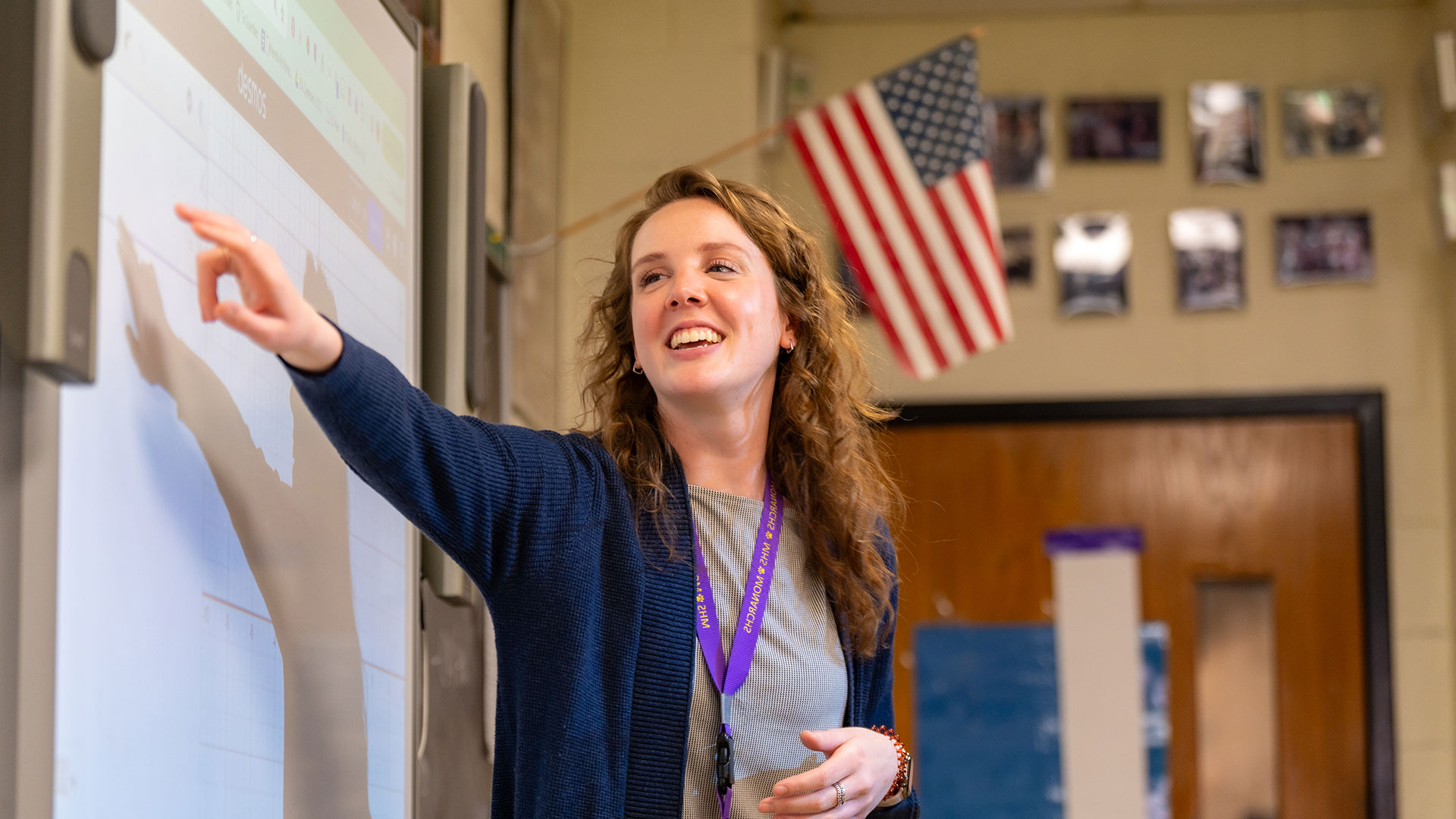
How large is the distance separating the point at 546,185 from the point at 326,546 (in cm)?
230

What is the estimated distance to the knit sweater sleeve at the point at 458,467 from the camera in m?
0.89

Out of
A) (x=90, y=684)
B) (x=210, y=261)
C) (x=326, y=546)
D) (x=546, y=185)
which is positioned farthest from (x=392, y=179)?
(x=546, y=185)

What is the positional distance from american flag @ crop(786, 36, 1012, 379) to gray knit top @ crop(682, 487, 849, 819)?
2.01m

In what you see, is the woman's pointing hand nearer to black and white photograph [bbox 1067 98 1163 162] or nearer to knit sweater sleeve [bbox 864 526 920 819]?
knit sweater sleeve [bbox 864 526 920 819]

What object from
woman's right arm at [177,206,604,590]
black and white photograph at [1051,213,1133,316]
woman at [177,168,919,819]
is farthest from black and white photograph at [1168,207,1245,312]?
woman's right arm at [177,206,604,590]

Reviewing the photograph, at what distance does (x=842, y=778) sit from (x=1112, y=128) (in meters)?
3.21

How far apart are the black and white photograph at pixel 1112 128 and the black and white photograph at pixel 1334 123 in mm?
369

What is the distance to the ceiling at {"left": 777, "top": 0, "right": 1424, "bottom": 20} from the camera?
13.1 feet

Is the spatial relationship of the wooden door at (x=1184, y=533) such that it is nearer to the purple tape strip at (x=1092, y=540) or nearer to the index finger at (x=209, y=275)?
the purple tape strip at (x=1092, y=540)

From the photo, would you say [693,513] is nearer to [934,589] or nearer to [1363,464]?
[934,589]

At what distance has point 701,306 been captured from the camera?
4.07ft

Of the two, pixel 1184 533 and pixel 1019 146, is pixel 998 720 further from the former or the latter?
pixel 1019 146

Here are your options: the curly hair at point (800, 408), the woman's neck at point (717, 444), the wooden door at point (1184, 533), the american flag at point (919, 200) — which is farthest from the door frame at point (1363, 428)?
the woman's neck at point (717, 444)

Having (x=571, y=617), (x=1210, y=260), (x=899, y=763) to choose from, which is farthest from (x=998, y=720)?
(x=571, y=617)
